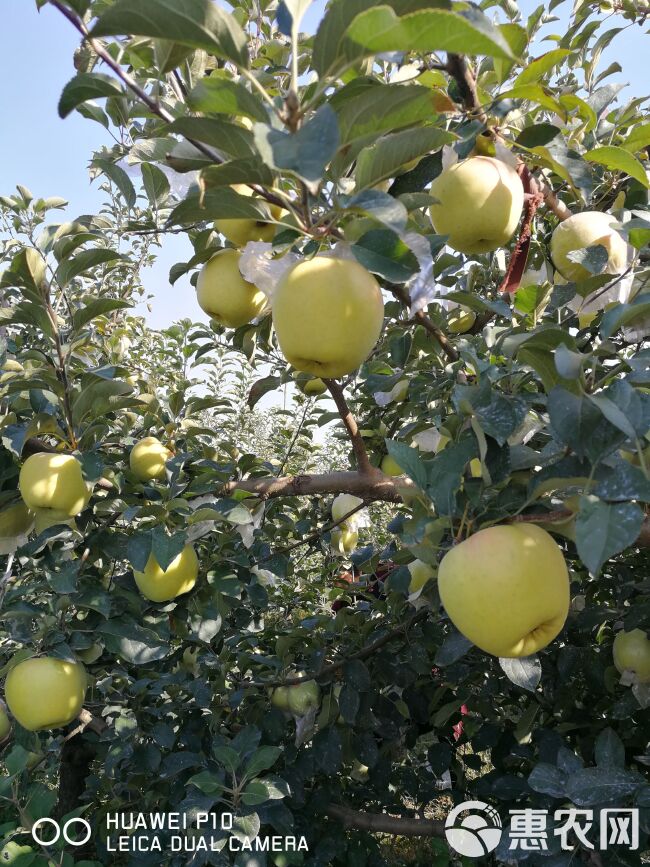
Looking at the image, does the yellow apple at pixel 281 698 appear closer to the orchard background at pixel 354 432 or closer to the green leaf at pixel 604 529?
the orchard background at pixel 354 432

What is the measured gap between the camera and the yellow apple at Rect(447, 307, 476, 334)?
6.42ft

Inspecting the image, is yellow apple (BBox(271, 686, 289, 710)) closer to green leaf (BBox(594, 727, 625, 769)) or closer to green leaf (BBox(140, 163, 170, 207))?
green leaf (BBox(594, 727, 625, 769))

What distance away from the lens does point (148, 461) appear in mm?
1926

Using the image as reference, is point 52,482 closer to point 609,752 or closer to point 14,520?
point 14,520

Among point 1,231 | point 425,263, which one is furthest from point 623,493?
point 1,231

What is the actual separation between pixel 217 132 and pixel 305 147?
197 mm

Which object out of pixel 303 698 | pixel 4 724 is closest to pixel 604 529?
pixel 303 698

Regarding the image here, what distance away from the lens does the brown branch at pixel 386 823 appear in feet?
6.70

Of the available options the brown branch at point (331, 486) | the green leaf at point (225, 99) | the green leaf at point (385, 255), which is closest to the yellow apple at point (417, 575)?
the brown branch at point (331, 486)

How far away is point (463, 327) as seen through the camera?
6.78 ft

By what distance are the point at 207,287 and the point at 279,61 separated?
96 centimetres

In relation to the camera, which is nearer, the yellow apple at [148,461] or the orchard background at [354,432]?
the orchard background at [354,432]

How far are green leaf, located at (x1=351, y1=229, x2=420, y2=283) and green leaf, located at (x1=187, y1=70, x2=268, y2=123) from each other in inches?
8.5

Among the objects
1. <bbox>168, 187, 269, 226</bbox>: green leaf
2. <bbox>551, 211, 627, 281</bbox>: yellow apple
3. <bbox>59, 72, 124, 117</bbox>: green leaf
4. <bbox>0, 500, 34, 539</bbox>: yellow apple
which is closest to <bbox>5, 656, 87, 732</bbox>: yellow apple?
<bbox>0, 500, 34, 539</bbox>: yellow apple
